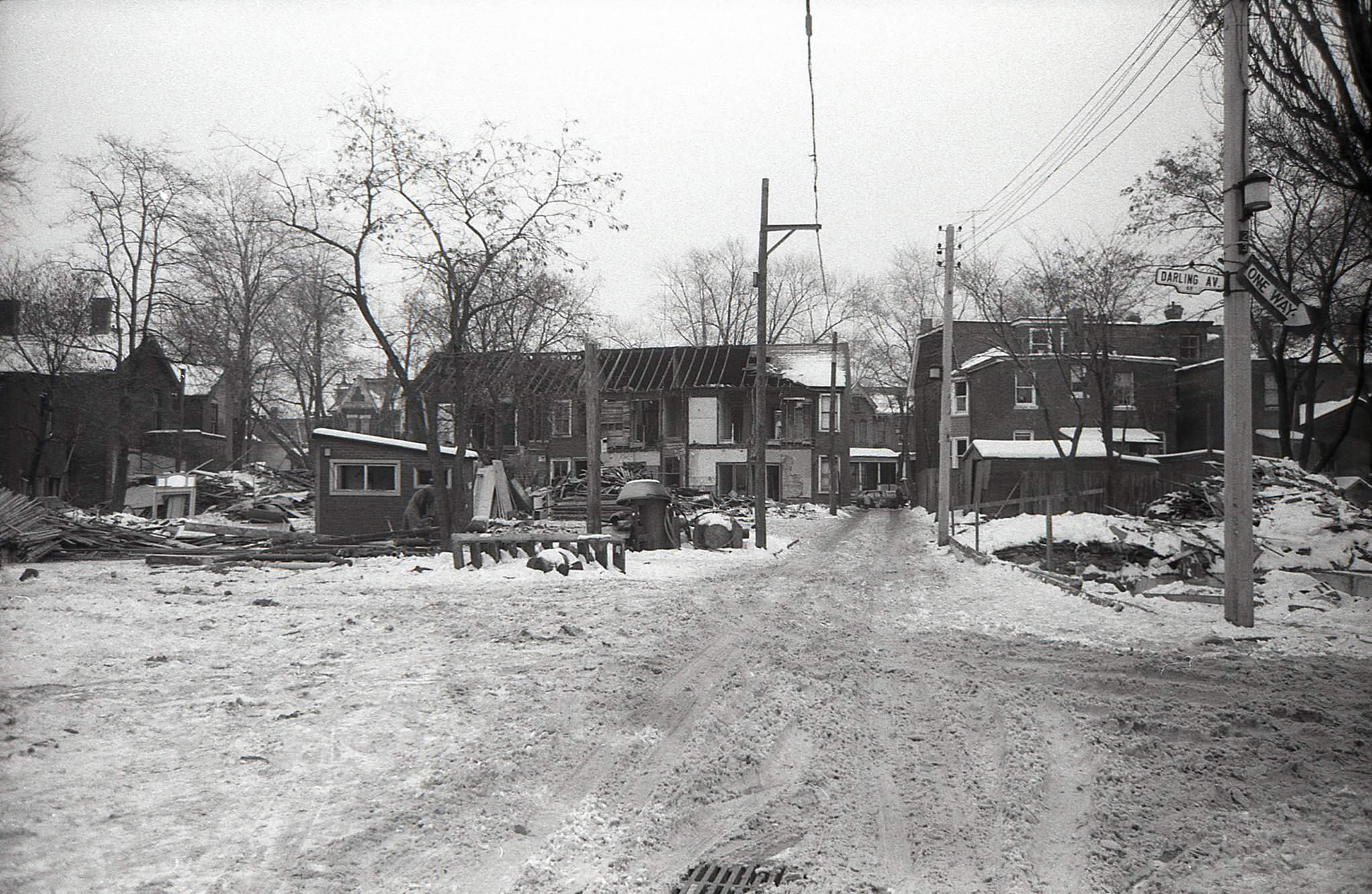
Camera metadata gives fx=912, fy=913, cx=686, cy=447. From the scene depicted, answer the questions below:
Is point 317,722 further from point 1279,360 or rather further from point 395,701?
point 1279,360

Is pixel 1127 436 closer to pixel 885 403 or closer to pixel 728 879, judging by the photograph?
pixel 728 879

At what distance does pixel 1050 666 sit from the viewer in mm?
7816

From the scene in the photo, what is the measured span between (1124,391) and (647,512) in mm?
27624

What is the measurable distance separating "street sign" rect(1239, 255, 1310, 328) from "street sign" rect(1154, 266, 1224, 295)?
0.34 m

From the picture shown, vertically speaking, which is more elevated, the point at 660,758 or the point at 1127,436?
the point at 1127,436

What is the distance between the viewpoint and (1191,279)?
9.24m

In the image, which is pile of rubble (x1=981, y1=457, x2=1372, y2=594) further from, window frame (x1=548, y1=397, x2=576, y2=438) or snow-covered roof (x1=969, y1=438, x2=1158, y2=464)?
window frame (x1=548, y1=397, x2=576, y2=438)

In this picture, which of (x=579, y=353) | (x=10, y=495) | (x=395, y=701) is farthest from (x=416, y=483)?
(x=395, y=701)

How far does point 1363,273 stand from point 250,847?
22257 mm

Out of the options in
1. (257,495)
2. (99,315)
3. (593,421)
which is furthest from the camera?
(99,315)

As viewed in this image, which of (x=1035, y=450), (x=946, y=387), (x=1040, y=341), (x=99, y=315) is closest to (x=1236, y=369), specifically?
(x=946, y=387)

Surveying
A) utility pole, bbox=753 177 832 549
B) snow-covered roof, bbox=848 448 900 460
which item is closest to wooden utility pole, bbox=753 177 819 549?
utility pole, bbox=753 177 832 549

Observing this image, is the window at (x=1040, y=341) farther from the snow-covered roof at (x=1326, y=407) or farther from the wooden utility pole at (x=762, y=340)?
the wooden utility pole at (x=762, y=340)

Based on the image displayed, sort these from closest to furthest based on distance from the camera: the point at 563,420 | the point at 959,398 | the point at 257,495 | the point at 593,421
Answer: the point at 593,421 → the point at 257,495 → the point at 959,398 → the point at 563,420
